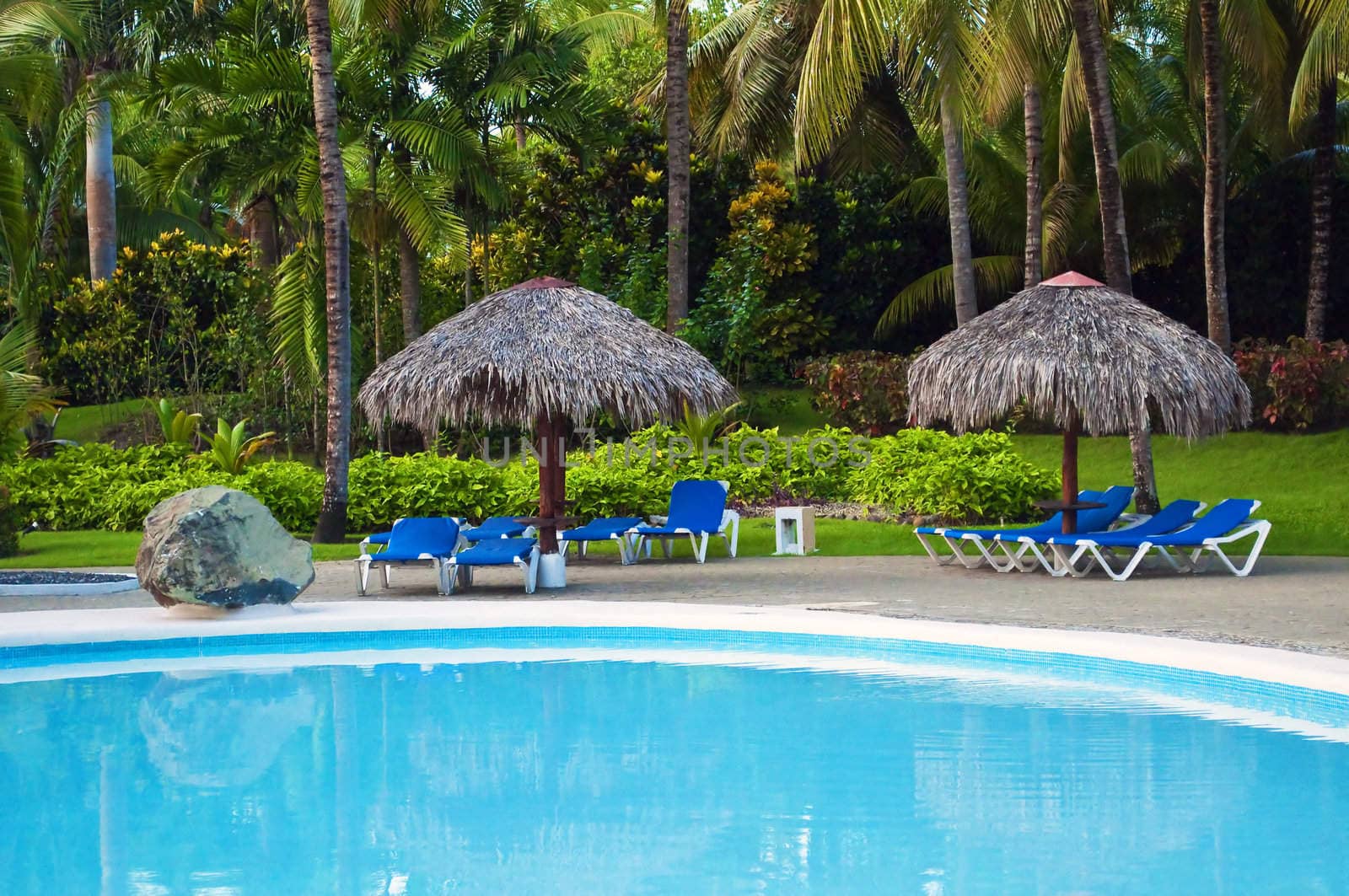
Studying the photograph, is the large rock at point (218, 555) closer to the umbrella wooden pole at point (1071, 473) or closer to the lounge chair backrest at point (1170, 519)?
the umbrella wooden pole at point (1071, 473)

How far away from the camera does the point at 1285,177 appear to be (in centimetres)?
2236

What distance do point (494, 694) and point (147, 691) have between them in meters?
2.04

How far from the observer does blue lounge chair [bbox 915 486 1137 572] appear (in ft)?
41.0

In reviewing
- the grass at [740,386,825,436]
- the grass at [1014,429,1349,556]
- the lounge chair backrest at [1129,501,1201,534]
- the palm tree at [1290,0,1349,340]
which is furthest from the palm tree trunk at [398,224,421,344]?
the palm tree at [1290,0,1349,340]

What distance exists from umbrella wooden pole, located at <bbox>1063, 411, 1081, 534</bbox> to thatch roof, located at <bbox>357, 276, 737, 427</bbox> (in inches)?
115

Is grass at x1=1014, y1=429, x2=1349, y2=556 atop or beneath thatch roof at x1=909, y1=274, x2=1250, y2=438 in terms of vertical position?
beneath

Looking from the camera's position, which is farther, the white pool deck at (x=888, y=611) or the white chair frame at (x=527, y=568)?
the white chair frame at (x=527, y=568)

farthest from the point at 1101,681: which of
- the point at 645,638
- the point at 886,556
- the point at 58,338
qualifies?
the point at 58,338

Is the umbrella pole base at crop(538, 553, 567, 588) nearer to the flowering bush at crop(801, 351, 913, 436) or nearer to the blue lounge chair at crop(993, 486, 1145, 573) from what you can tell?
the blue lounge chair at crop(993, 486, 1145, 573)

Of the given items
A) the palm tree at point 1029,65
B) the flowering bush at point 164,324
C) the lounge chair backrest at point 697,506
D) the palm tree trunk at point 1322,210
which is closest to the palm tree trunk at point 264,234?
the flowering bush at point 164,324

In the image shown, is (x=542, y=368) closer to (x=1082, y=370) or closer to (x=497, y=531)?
(x=497, y=531)

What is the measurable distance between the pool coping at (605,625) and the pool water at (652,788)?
1.72 feet

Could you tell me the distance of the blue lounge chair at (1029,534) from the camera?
1250cm

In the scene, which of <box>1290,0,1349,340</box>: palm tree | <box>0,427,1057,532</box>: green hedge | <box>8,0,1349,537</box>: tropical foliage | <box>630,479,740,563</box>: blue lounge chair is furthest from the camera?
<box>1290,0,1349,340</box>: palm tree
